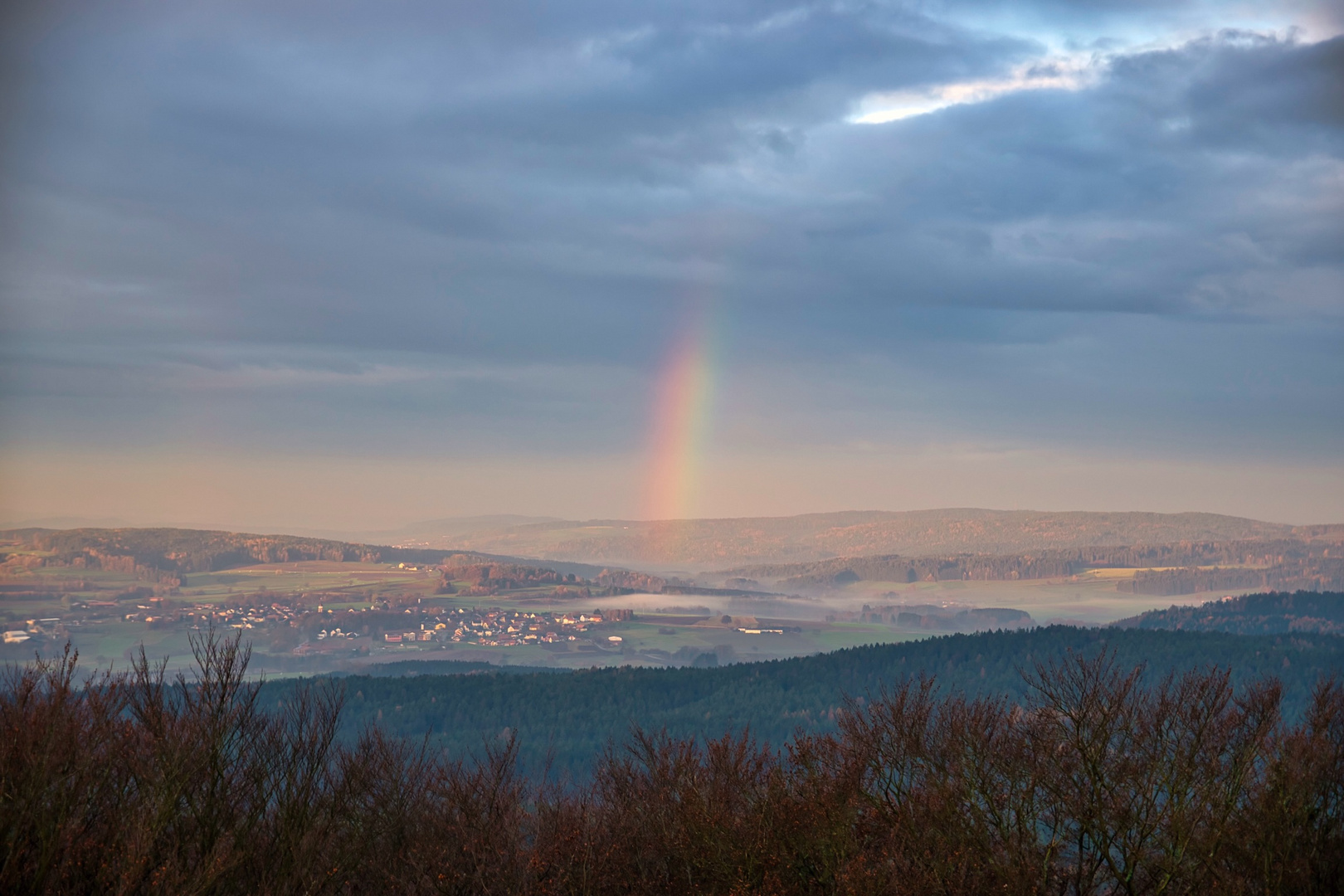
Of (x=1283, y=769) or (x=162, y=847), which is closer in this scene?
(x=162, y=847)

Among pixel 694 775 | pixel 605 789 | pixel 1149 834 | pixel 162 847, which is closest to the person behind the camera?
pixel 162 847

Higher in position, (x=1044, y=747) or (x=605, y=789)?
(x=1044, y=747)

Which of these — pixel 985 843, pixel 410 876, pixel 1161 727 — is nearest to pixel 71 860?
pixel 410 876

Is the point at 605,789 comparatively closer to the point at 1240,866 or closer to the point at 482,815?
the point at 482,815

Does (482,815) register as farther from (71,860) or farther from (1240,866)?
(1240,866)

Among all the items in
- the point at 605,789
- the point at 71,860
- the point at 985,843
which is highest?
the point at 71,860

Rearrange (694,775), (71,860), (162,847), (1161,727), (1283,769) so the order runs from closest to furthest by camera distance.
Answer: (71,860), (162,847), (1283,769), (1161,727), (694,775)

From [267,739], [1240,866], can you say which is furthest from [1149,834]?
[267,739]
